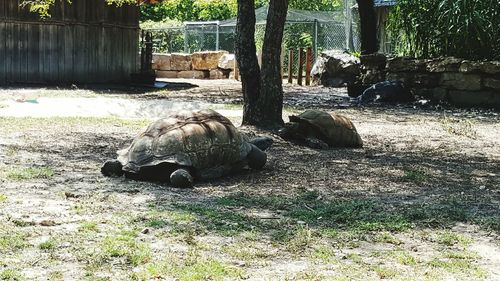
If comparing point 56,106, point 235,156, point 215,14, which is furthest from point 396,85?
point 215,14

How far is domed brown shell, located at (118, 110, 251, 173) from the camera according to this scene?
6.09 metres

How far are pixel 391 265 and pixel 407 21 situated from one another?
43.3 feet

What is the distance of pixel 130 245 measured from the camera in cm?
401

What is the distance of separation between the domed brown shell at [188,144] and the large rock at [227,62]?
66.2ft

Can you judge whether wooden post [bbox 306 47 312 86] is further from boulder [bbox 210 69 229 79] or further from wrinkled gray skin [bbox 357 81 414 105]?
wrinkled gray skin [bbox 357 81 414 105]

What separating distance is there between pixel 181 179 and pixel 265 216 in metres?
1.22

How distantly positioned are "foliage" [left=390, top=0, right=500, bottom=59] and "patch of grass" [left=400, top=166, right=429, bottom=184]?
27.1 ft

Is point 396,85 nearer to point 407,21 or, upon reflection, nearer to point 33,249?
point 407,21

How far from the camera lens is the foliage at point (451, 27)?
47.3 feet

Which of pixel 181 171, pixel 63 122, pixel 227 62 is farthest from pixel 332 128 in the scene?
pixel 227 62

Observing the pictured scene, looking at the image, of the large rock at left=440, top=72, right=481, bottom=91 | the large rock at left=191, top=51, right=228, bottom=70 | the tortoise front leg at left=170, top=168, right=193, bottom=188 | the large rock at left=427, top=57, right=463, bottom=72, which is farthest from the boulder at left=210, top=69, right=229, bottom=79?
the tortoise front leg at left=170, top=168, right=193, bottom=188

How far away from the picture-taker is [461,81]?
14.3m

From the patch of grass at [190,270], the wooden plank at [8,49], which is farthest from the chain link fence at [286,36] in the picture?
the patch of grass at [190,270]

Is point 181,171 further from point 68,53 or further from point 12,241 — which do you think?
point 68,53
